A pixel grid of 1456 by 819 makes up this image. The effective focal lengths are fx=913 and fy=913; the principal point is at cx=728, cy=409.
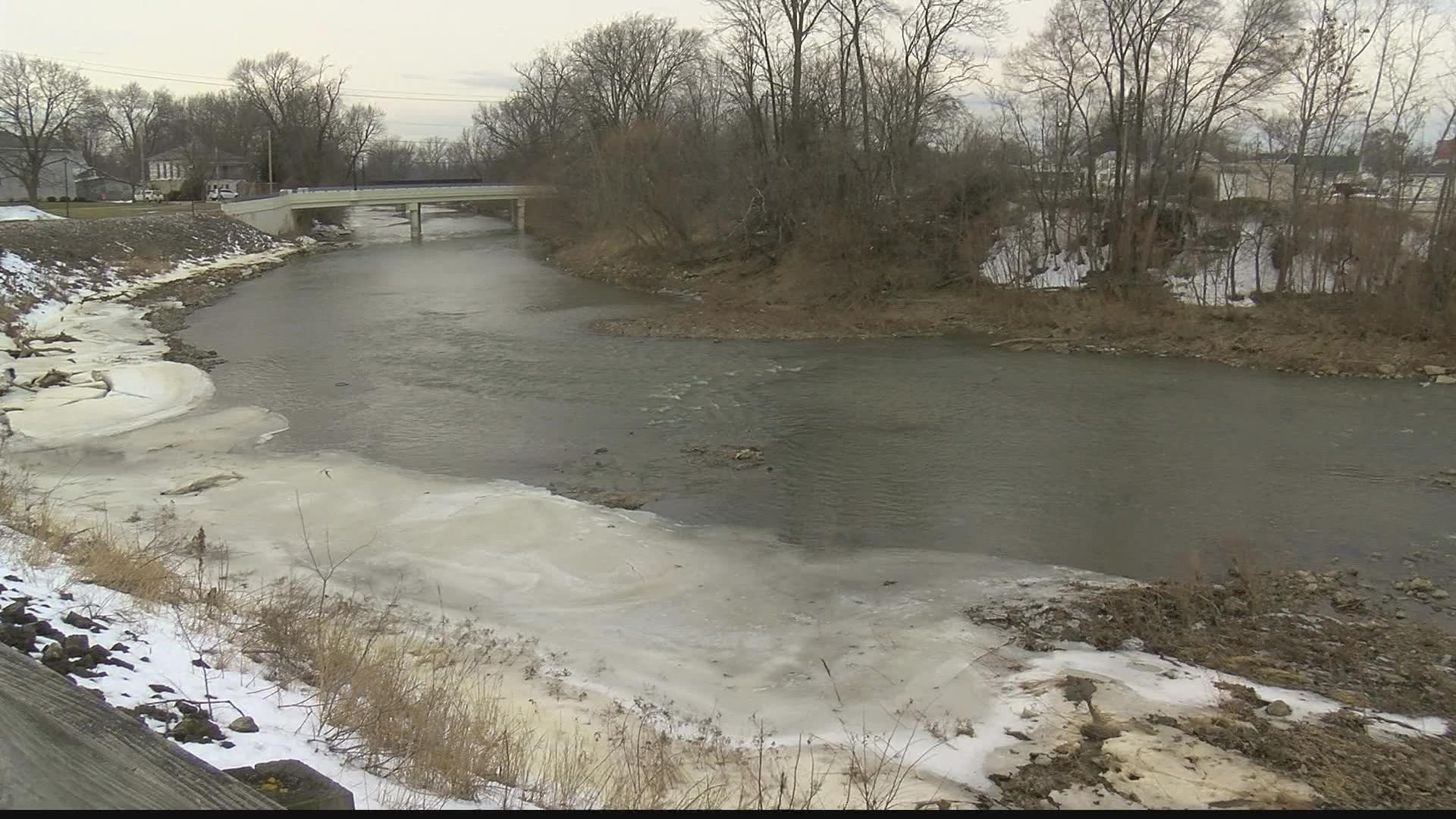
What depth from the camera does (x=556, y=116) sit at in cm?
8894

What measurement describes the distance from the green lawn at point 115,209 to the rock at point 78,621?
5459cm

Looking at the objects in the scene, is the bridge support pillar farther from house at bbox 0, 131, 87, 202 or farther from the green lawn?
house at bbox 0, 131, 87, 202

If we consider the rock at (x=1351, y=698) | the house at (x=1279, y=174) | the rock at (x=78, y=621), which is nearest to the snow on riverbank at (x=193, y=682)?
the rock at (x=78, y=621)

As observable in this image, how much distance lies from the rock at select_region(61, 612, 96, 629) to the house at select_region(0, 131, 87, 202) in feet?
271

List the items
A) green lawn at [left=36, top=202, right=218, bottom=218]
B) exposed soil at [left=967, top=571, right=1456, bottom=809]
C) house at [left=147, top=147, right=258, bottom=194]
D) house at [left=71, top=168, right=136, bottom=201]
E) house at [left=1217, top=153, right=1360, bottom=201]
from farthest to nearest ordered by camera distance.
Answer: house at [left=147, top=147, right=258, bottom=194]
house at [left=71, top=168, right=136, bottom=201]
green lawn at [left=36, top=202, right=218, bottom=218]
house at [left=1217, top=153, right=1360, bottom=201]
exposed soil at [left=967, top=571, right=1456, bottom=809]

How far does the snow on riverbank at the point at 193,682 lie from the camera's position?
150 inches

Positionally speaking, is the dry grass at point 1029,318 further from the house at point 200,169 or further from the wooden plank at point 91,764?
the house at point 200,169

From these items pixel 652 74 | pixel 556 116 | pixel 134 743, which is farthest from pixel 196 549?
pixel 556 116

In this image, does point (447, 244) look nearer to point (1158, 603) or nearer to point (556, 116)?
point (556, 116)

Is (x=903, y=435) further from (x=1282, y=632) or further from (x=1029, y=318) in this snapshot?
(x=1029, y=318)

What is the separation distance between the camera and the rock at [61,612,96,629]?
17.0 ft

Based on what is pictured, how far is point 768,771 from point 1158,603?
5185mm

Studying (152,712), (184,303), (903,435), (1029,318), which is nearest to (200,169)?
(184,303)

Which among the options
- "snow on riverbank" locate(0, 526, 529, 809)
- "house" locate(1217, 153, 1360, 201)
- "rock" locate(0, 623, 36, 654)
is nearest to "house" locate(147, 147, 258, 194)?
"house" locate(1217, 153, 1360, 201)
